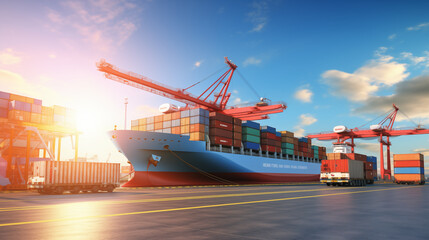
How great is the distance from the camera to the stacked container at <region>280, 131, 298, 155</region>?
5478 cm

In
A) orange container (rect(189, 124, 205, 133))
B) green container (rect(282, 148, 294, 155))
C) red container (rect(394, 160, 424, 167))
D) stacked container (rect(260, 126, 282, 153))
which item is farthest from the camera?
green container (rect(282, 148, 294, 155))

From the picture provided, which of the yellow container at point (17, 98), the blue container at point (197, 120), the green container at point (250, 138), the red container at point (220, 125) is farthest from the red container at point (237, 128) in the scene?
the yellow container at point (17, 98)

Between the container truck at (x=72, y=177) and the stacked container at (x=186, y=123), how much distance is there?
10.3 m

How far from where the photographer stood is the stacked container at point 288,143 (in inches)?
2157

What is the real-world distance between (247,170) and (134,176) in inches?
619

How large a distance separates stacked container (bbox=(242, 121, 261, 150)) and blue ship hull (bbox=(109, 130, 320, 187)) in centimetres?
200

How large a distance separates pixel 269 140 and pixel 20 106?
34120 millimetres

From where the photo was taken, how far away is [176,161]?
35.3 metres

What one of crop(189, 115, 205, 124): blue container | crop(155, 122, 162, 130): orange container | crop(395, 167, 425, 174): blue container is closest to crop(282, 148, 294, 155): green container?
crop(395, 167, 425, 174): blue container

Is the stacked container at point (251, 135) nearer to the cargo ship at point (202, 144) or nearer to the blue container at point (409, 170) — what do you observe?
the cargo ship at point (202, 144)

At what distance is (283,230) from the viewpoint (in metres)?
8.49

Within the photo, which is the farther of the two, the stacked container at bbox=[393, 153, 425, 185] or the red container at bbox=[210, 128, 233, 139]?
the stacked container at bbox=[393, 153, 425, 185]

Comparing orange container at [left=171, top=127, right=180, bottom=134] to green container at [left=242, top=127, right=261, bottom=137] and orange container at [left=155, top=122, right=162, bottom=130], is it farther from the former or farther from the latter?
green container at [left=242, top=127, right=261, bottom=137]

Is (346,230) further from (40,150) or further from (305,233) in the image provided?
(40,150)
